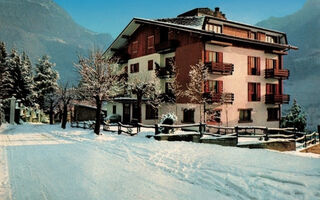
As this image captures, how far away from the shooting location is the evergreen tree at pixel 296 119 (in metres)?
32.8

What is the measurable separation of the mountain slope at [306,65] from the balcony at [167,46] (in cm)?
8308

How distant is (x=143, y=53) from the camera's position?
34.1m

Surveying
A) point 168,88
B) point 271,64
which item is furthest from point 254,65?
point 168,88

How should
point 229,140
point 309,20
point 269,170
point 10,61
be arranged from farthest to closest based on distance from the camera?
point 309,20 → point 10,61 → point 229,140 → point 269,170

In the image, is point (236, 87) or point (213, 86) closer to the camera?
point (213, 86)

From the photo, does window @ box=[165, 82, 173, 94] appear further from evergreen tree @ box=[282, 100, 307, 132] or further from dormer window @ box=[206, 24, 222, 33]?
evergreen tree @ box=[282, 100, 307, 132]

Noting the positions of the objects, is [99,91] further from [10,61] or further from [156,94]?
[10,61]

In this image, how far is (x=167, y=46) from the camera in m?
28.6

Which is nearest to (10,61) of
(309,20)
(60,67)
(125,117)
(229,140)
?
(125,117)

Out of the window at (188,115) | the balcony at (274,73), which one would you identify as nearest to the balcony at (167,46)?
the window at (188,115)

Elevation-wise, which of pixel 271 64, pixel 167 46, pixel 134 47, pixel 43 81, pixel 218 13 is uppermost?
pixel 218 13

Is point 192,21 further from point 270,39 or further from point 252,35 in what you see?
point 270,39

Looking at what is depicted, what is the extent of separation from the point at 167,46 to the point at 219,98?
8.76 m

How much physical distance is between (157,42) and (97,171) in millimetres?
25942
